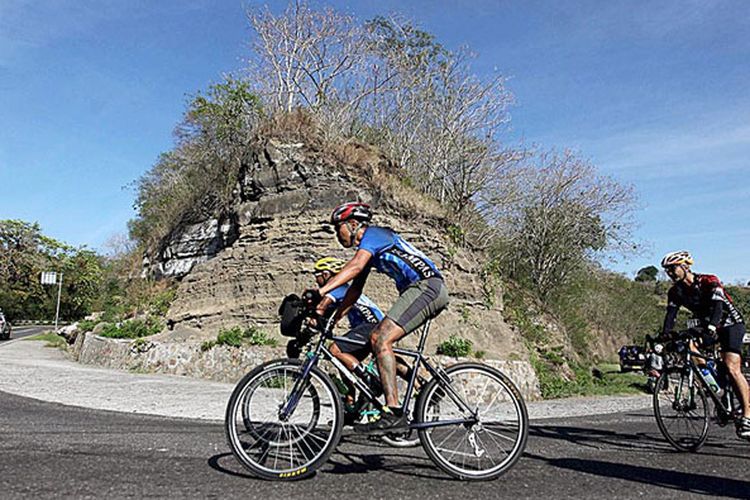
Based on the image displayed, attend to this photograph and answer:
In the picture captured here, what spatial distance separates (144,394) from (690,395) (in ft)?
28.6

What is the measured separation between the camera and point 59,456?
539 centimetres

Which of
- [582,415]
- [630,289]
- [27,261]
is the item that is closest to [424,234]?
[582,415]

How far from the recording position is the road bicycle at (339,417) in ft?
16.1

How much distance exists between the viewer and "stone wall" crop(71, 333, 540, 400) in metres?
14.3

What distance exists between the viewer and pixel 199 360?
51.0ft

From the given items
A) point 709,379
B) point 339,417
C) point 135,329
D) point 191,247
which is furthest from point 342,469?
point 191,247

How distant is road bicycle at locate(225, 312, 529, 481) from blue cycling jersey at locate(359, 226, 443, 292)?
2.28 feet

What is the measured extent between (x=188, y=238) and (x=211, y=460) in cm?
1970

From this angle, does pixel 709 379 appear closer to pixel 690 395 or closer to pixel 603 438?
pixel 690 395

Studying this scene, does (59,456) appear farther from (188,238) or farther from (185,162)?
(185,162)

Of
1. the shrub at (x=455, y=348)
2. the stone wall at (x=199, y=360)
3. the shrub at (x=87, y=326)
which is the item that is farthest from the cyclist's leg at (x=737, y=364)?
the shrub at (x=87, y=326)

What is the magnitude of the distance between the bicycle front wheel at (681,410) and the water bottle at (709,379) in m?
0.14

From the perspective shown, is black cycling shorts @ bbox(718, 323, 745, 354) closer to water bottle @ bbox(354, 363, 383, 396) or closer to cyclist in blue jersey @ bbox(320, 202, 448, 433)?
cyclist in blue jersey @ bbox(320, 202, 448, 433)

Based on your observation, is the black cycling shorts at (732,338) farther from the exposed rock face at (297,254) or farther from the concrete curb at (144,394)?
the exposed rock face at (297,254)
